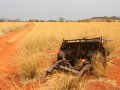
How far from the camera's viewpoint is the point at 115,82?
31.2ft

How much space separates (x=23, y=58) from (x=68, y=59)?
147 cm

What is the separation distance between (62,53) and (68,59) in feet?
1.05

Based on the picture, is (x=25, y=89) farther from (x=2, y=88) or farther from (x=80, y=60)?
(x=80, y=60)

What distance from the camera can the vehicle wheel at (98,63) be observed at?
10.2 m

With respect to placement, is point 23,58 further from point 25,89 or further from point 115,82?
point 115,82

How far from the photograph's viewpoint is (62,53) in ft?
35.2

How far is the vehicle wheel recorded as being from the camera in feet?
33.6

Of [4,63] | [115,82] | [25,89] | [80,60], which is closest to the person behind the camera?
[25,89]

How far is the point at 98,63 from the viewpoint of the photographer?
34.5ft

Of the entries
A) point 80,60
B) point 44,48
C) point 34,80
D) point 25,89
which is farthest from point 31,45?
point 25,89

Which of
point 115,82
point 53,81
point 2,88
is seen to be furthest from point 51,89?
point 115,82

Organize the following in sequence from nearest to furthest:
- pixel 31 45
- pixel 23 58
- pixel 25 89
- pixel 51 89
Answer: pixel 51 89, pixel 25 89, pixel 23 58, pixel 31 45

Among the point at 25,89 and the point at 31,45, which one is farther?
the point at 31,45

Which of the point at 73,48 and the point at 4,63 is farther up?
the point at 73,48
